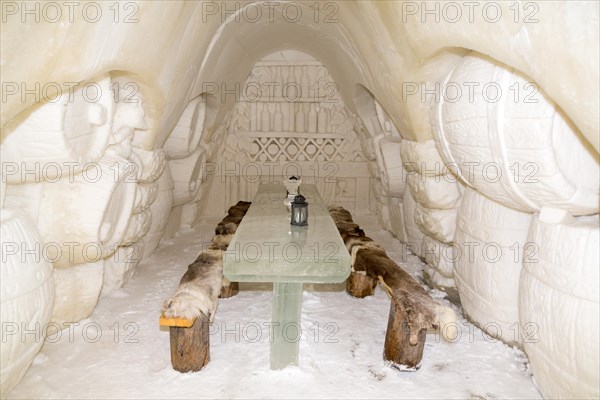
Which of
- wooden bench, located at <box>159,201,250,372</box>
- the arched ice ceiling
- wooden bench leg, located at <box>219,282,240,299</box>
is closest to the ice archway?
the arched ice ceiling

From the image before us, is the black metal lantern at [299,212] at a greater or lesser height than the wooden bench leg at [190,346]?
greater

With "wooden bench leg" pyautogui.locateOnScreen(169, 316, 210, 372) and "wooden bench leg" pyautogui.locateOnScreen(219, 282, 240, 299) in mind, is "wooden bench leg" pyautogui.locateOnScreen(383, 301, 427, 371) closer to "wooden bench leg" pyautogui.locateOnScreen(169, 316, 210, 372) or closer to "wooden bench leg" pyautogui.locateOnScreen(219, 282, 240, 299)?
"wooden bench leg" pyautogui.locateOnScreen(169, 316, 210, 372)

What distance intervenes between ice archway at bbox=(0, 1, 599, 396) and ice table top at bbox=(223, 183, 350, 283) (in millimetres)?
1048

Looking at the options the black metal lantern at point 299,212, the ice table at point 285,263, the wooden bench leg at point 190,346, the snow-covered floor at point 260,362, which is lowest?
the snow-covered floor at point 260,362

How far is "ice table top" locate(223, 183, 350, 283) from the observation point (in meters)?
2.25

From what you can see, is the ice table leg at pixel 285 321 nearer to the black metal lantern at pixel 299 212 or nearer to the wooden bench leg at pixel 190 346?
the wooden bench leg at pixel 190 346

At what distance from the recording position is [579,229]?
201 cm

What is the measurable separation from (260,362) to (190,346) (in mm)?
451

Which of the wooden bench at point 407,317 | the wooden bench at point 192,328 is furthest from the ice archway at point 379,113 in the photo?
the wooden bench at point 192,328

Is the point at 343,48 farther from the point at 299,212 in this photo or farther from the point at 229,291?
the point at 229,291

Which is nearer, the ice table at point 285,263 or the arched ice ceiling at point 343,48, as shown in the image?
the arched ice ceiling at point 343,48

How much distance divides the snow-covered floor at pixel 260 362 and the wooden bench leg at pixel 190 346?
0.19 feet

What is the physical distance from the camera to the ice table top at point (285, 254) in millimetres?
2252

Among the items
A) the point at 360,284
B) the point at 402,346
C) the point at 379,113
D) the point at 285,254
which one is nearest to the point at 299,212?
the point at 285,254
